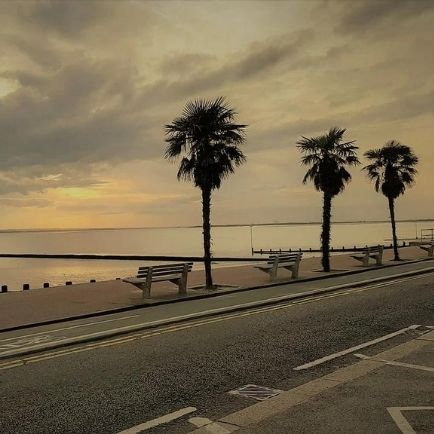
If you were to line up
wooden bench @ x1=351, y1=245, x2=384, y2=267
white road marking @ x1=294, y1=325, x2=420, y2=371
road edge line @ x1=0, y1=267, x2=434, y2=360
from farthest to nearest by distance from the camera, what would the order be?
wooden bench @ x1=351, y1=245, x2=384, y2=267, road edge line @ x1=0, y1=267, x2=434, y2=360, white road marking @ x1=294, y1=325, x2=420, y2=371

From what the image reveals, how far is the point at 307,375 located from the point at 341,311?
19.8 ft

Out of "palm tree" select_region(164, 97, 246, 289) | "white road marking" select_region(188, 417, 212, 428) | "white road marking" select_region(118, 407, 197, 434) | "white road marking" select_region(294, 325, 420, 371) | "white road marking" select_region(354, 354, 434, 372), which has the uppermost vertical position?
"palm tree" select_region(164, 97, 246, 289)

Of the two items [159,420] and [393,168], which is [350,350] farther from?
[393,168]

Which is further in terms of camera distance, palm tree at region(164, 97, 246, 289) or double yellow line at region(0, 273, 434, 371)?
palm tree at region(164, 97, 246, 289)

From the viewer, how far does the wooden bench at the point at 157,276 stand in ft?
55.2

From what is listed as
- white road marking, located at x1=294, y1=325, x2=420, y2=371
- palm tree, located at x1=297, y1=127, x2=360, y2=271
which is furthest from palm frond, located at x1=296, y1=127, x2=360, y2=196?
white road marking, located at x1=294, y1=325, x2=420, y2=371

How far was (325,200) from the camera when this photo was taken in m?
28.4

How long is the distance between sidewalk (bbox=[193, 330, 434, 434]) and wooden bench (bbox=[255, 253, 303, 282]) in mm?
13793

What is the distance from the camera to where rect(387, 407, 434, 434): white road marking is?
526 centimetres

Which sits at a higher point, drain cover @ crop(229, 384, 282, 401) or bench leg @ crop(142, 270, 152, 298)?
bench leg @ crop(142, 270, 152, 298)

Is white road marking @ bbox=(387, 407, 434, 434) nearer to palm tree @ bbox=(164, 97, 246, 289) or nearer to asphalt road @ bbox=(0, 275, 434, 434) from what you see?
asphalt road @ bbox=(0, 275, 434, 434)

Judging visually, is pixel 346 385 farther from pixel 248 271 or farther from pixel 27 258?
pixel 27 258

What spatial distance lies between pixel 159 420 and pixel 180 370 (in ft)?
6.84

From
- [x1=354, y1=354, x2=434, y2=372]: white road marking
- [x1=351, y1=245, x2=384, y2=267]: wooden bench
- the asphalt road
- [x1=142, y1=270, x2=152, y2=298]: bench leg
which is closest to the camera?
the asphalt road
